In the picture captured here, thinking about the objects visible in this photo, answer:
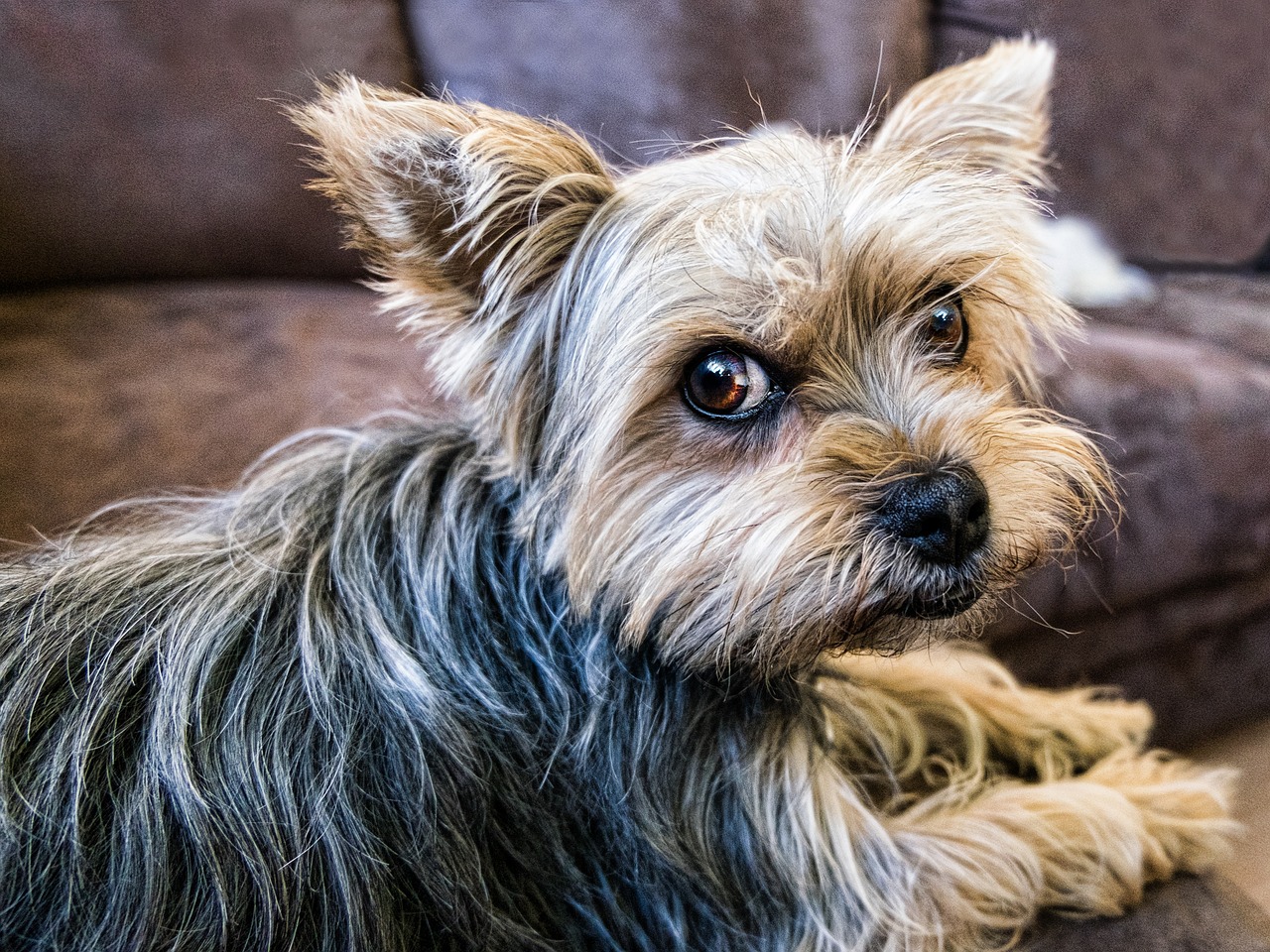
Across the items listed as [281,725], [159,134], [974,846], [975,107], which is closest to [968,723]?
[974,846]

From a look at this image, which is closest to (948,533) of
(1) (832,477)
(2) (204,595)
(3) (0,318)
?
(1) (832,477)

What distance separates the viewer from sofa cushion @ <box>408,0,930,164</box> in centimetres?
194

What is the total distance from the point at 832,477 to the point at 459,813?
0.54 metres

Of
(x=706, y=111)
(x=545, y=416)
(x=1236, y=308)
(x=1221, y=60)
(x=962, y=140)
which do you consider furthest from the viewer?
(x=1221, y=60)

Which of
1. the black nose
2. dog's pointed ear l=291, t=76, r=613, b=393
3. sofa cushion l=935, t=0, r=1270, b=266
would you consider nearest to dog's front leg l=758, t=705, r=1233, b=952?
the black nose

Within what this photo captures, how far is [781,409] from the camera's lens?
1058 mm

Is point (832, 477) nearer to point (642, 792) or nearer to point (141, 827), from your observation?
point (642, 792)

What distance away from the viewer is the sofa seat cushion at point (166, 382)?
53.1 inches

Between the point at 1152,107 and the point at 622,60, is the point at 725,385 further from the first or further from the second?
the point at 1152,107

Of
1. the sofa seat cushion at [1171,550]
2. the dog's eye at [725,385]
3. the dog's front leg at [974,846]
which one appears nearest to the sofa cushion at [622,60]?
the sofa seat cushion at [1171,550]

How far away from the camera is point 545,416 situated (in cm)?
110

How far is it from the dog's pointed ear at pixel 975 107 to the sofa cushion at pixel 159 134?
3.33 ft

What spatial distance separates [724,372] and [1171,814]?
955 mm

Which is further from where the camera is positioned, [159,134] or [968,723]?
[159,134]
